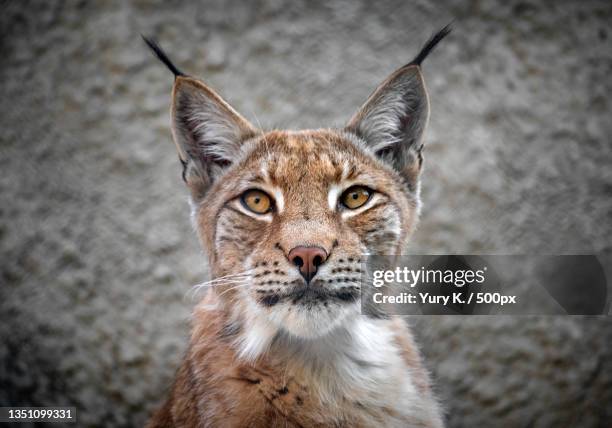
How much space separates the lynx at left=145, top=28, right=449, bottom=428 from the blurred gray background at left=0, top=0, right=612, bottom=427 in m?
0.88

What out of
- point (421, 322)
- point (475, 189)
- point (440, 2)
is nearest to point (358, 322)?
point (421, 322)

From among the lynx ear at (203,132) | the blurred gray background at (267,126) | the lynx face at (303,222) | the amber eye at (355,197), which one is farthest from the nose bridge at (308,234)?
the blurred gray background at (267,126)

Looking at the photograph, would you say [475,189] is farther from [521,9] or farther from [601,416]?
[601,416]

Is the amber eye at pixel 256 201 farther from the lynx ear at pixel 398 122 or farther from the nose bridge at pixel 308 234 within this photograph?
the lynx ear at pixel 398 122

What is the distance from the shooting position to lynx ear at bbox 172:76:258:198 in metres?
2.18

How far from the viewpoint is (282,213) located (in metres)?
2.03

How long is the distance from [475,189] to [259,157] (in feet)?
4.85

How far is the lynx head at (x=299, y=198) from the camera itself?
6.12 feet

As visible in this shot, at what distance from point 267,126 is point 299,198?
1.15 m

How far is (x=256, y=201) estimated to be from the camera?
2154 mm

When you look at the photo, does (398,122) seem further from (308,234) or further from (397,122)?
(308,234)

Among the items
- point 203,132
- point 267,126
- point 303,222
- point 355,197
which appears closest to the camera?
point 303,222

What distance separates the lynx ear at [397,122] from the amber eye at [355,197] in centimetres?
27

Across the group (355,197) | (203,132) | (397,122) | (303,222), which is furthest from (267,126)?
(303,222)
